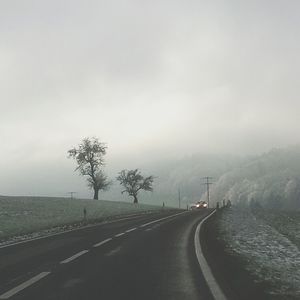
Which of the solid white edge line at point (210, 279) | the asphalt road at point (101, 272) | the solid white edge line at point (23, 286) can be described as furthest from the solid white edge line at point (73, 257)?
the solid white edge line at point (210, 279)

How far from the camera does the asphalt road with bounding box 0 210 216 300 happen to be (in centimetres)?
779

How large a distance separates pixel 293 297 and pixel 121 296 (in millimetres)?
2604

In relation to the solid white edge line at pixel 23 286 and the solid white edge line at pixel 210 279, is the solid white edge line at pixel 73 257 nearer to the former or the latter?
the solid white edge line at pixel 23 286

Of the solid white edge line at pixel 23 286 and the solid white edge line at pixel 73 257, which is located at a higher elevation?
the solid white edge line at pixel 73 257

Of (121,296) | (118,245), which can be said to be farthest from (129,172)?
(121,296)

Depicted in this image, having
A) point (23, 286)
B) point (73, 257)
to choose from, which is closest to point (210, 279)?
point (23, 286)

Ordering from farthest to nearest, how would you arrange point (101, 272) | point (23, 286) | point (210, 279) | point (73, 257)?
point (73, 257) → point (101, 272) → point (210, 279) → point (23, 286)

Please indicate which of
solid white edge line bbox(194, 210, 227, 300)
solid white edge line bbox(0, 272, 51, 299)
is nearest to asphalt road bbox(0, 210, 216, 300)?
solid white edge line bbox(0, 272, 51, 299)

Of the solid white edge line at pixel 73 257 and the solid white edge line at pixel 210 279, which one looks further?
the solid white edge line at pixel 73 257

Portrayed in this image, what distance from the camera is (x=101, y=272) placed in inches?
394

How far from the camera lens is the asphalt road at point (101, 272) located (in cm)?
779

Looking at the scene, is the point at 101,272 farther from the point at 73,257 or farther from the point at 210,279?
the point at 73,257

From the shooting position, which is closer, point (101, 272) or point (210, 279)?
point (210, 279)

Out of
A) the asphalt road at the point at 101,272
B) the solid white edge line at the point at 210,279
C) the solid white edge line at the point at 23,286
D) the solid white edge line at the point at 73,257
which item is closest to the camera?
the solid white edge line at the point at 210,279
